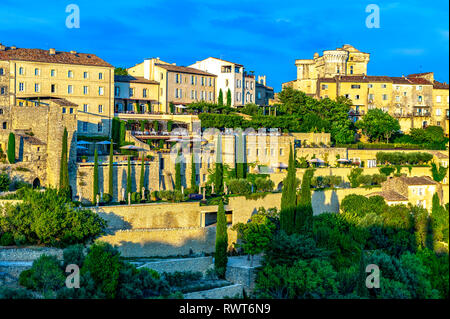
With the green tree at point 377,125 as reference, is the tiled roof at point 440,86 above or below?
above

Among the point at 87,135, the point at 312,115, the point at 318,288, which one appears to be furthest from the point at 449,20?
the point at 312,115

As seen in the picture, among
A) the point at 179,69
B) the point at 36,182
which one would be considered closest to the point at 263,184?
the point at 36,182

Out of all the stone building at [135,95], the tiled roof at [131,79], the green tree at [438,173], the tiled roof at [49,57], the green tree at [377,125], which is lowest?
the green tree at [438,173]

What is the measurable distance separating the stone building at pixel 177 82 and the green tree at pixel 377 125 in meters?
17.5

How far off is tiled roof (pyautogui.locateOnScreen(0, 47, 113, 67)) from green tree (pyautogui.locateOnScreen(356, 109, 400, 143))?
29.7 m

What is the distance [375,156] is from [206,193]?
2173 centimetres

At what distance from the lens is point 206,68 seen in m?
73.0

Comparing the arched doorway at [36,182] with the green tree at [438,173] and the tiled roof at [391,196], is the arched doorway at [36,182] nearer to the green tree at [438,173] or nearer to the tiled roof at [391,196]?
the tiled roof at [391,196]

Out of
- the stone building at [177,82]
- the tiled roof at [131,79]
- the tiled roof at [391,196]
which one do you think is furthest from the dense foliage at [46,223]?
the stone building at [177,82]

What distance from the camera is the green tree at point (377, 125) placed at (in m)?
68.4

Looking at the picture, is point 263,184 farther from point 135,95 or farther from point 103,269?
point 103,269

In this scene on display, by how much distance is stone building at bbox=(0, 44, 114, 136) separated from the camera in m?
53.1

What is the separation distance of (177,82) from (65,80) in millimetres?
14218

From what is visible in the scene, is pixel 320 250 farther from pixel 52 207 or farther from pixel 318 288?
pixel 52 207
